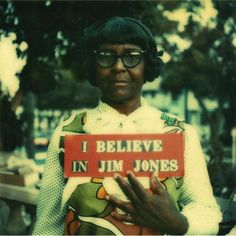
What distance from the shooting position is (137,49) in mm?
1172

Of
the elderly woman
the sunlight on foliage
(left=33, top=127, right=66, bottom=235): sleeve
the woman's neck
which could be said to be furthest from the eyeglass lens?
the sunlight on foliage

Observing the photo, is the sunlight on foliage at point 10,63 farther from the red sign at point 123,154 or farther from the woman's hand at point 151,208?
the woman's hand at point 151,208

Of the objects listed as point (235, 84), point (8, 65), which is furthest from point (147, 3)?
point (8, 65)

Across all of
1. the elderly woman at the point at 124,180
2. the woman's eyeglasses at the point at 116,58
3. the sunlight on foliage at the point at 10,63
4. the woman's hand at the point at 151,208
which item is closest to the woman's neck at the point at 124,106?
the elderly woman at the point at 124,180

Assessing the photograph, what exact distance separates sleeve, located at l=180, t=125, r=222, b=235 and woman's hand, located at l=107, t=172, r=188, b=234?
3 centimetres

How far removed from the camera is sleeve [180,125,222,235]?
1.08 m

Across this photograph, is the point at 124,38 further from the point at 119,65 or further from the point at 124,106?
the point at 124,106

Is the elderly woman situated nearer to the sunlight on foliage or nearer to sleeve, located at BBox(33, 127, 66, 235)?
sleeve, located at BBox(33, 127, 66, 235)

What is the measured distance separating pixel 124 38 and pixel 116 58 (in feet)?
A: 0.20

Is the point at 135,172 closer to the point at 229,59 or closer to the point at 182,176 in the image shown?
the point at 182,176

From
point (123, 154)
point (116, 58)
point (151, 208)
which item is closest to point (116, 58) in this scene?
point (116, 58)

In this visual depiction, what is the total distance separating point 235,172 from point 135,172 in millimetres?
1657

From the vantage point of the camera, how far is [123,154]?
114 cm

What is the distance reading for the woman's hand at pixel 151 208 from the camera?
104cm
